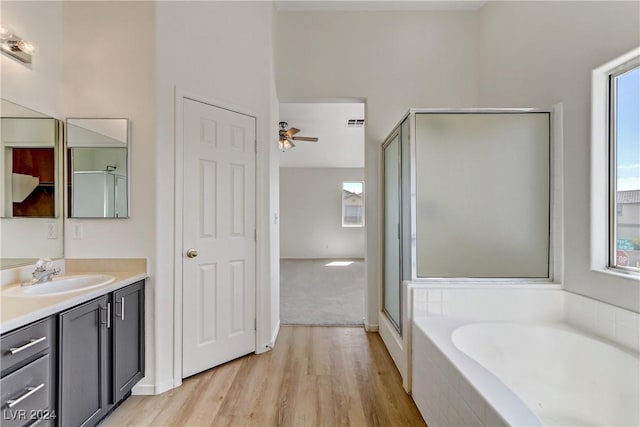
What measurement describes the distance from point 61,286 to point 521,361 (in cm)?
281

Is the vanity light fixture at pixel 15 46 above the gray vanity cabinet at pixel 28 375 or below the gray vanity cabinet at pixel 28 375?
above

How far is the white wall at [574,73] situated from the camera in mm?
1615

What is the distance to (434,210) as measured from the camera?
6.83ft

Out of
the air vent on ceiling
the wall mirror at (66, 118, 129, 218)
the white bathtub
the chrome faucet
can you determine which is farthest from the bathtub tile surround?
the air vent on ceiling

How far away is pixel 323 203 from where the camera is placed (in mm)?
8453

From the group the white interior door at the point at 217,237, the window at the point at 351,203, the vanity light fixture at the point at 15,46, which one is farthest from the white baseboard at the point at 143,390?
the window at the point at 351,203

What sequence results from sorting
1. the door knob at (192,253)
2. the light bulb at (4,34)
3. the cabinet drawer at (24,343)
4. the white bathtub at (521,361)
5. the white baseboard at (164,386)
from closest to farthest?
the cabinet drawer at (24,343) → the white bathtub at (521,361) → the light bulb at (4,34) → the white baseboard at (164,386) → the door knob at (192,253)

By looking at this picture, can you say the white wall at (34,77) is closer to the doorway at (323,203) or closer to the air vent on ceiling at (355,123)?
the doorway at (323,203)

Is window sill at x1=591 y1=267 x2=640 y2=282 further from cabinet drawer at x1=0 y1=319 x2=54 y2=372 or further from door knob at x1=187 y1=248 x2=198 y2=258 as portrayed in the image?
cabinet drawer at x1=0 y1=319 x2=54 y2=372

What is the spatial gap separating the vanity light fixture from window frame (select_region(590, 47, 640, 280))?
11.2ft

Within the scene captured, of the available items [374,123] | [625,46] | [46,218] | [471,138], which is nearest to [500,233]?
[471,138]

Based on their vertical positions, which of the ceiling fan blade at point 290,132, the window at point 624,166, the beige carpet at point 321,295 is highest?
the ceiling fan blade at point 290,132

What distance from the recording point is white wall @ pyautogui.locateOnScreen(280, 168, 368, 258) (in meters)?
8.38

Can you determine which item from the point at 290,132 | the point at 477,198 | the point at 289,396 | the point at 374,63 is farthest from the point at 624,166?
the point at 290,132
